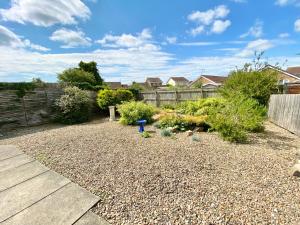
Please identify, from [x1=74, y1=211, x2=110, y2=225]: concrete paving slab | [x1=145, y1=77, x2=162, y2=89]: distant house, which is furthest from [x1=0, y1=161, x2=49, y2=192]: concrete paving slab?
[x1=145, y1=77, x2=162, y2=89]: distant house

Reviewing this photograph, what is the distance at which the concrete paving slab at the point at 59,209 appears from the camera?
204cm

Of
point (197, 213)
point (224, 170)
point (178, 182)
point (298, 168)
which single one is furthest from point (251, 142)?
point (197, 213)

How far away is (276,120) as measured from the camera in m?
7.19

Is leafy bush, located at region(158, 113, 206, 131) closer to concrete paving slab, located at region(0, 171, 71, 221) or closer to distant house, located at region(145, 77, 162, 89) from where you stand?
concrete paving slab, located at region(0, 171, 71, 221)

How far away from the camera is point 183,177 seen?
114 inches

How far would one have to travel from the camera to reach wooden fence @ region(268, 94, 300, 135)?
→ 18.4 ft

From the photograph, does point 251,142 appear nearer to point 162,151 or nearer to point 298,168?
point 298,168

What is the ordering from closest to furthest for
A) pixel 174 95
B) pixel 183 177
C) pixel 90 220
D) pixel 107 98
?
pixel 90 220 → pixel 183 177 → pixel 107 98 → pixel 174 95

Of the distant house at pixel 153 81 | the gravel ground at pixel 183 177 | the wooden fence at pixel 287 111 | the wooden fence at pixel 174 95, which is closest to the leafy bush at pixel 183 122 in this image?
the gravel ground at pixel 183 177

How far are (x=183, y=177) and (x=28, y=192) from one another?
2.42 m

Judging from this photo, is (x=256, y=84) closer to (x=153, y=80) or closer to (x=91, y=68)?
(x=91, y=68)

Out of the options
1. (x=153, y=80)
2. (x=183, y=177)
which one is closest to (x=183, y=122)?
(x=183, y=177)

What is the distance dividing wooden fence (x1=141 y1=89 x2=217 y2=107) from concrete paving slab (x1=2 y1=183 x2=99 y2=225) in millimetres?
9955

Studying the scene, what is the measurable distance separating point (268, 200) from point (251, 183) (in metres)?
0.41
